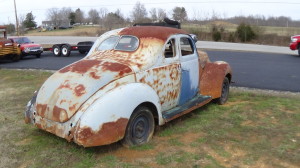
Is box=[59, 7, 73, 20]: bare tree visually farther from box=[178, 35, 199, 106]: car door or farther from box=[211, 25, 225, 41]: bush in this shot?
box=[178, 35, 199, 106]: car door

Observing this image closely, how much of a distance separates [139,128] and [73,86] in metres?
1.20

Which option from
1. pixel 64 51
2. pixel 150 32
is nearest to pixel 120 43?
pixel 150 32

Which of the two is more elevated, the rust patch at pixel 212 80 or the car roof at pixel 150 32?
the car roof at pixel 150 32

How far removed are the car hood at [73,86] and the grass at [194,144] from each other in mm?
630

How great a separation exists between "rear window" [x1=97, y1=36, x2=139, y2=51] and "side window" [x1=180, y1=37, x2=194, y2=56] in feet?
3.50

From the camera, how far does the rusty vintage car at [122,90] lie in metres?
4.13

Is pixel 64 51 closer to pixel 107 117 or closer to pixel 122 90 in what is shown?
pixel 122 90

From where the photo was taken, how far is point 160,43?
5.33 m

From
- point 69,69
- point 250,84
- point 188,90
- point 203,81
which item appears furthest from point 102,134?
point 250,84

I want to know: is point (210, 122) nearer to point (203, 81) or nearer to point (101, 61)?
point (203, 81)

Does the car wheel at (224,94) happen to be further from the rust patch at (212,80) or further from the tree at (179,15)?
the tree at (179,15)

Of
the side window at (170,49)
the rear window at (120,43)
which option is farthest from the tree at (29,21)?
the side window at (170,49)

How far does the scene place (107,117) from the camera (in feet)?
13.4

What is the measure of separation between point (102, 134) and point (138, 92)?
0.85m
